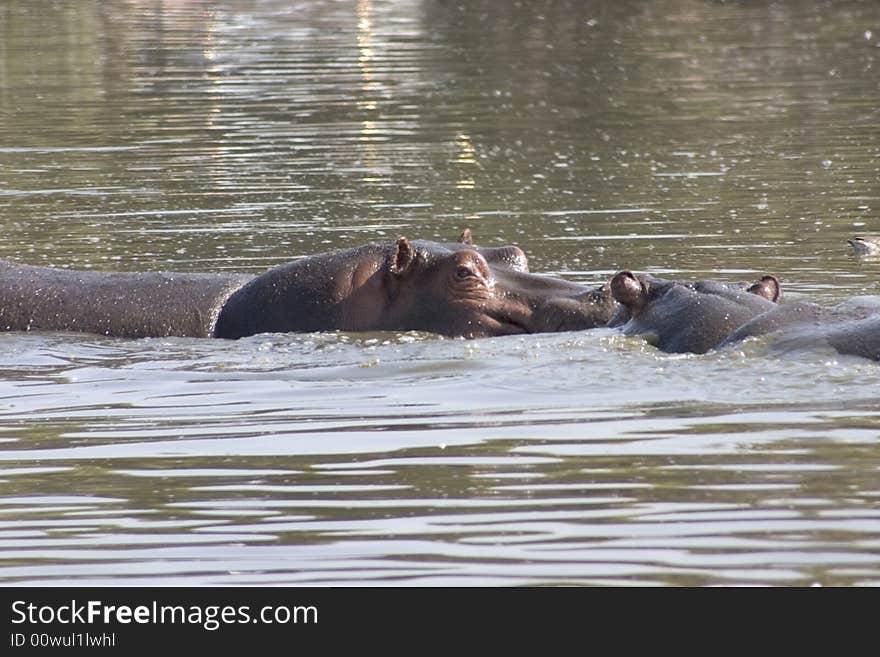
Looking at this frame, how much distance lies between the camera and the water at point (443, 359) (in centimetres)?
536

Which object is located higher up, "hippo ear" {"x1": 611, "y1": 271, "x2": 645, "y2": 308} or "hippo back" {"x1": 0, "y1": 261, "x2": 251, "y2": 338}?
"hippo ear" {"x1": 611, "y1": 271, "x2": 645, "y2": 308}

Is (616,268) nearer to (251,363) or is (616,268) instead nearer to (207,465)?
(251,363)

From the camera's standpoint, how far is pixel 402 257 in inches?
355

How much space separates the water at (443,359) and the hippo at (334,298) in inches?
9.7

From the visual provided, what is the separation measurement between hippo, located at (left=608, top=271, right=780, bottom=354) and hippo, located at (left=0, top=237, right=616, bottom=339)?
1.28 ft

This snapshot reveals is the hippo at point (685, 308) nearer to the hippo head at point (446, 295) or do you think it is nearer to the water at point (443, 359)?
the water at point (443, 359)

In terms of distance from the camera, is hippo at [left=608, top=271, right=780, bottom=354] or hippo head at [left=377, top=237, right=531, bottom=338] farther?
hippo head at [left=377, top=237, right=531, bottom=338]

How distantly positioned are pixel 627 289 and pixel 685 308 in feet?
0.95

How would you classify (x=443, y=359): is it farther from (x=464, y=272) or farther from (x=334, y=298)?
(x=334, y=298)

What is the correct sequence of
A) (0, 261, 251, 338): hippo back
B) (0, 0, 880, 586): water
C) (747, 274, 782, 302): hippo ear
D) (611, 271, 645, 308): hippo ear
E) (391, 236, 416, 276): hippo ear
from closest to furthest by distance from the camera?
1. (0, 0, 880, 586): water
2. (611, 271, 645, 308): hippo ear
3. (747, 274, 782, 302): hippo ear
4. (391, 236, 416, 276): hippo ear
5. (0, 261, 251, 338): hippo back

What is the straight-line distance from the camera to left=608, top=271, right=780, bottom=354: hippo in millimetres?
7887

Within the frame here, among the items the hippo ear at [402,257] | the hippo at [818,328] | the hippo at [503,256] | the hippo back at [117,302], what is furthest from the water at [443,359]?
the hippo at [503,256]

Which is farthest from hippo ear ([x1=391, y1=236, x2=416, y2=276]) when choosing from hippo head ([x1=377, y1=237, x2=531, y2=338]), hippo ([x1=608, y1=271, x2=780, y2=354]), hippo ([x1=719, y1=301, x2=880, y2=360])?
hippo ([x1=719, y1=301, x2=880, y2=360])

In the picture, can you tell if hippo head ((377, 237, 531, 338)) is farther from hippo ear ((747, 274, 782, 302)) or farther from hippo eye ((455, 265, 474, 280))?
hippo ear ((747, 274, 782, 302))
